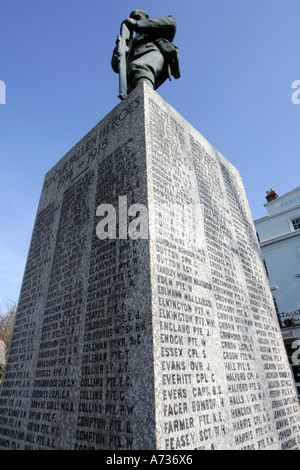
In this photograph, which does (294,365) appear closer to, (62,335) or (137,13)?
(62,335)

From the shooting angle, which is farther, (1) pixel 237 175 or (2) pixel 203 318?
(1) pixel 237 175

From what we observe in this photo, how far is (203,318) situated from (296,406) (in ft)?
9.09

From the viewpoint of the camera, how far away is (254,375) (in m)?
3.84

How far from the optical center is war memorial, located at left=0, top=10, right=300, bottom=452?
2.63 metres

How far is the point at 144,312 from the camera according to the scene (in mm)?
2775

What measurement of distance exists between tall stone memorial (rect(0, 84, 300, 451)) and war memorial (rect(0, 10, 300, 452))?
0.02 metres

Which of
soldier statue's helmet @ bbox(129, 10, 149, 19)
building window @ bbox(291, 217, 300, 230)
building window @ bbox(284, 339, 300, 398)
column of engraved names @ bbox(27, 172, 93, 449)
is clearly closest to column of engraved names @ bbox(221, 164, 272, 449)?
column of engraved names @ bbox(27, 172, 93, 449)

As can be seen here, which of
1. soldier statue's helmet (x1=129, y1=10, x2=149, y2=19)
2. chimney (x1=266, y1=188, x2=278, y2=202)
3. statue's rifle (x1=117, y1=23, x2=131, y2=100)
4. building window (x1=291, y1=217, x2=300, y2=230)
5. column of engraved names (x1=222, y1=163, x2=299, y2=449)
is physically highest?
chimney (x1=266, y1=188, x2=278, y2=202)

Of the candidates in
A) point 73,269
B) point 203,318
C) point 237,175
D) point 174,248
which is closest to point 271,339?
point 203,318

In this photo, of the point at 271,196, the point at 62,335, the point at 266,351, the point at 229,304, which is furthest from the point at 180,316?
the point at 271,196

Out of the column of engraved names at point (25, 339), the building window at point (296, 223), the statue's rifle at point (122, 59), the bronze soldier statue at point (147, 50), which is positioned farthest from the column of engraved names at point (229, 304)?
the building window at point (296, 223)

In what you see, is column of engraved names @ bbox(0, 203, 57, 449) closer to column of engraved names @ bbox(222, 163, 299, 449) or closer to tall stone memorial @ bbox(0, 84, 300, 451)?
tall stone memorial @ bbox(0, 84, 300, 451)

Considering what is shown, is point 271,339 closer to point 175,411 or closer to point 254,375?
point 254,375
